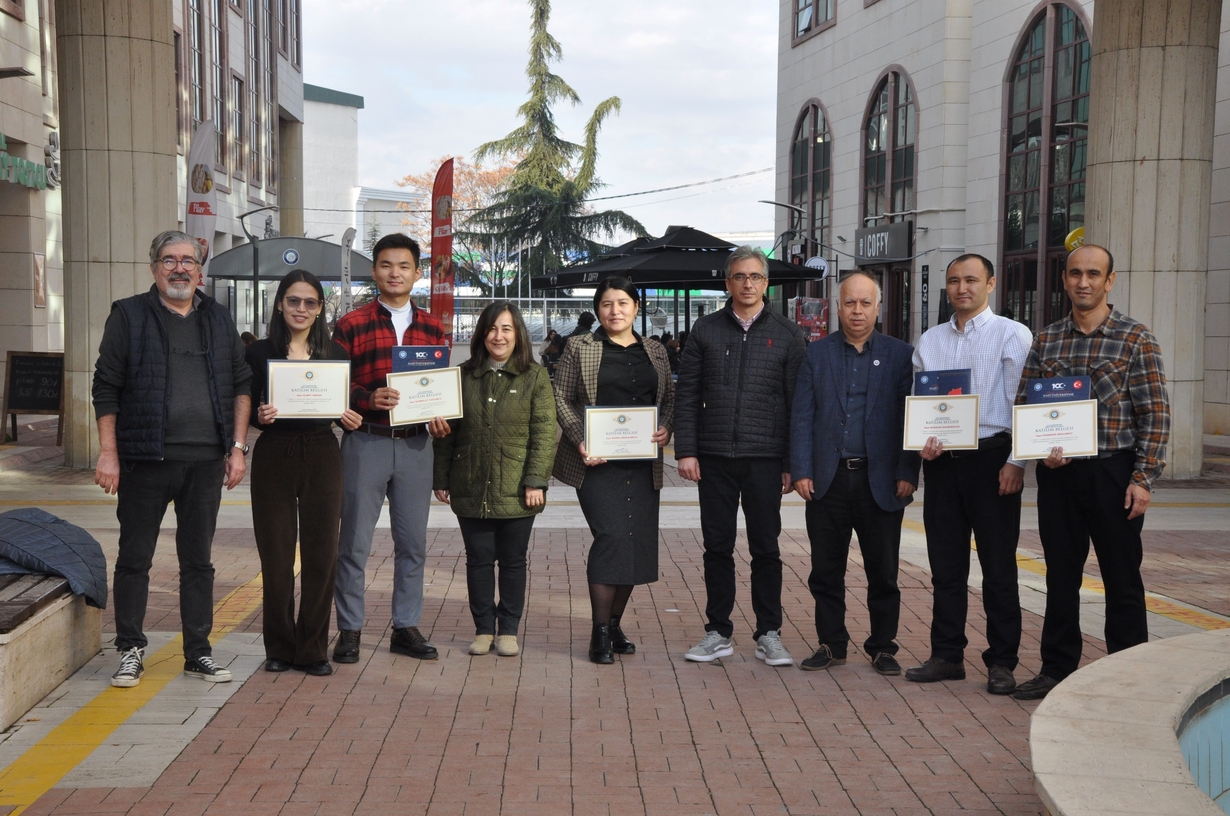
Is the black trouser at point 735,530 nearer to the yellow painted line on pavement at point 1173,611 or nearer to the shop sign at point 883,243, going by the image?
the yellow painted line on pavement at point 1173,611

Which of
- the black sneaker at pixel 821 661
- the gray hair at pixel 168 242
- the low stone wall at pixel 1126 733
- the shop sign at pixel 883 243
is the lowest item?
the black sneaker at pixel 821 661

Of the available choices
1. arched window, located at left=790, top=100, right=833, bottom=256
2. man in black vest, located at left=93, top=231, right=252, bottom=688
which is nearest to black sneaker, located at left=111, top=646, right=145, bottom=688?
man in black vest, located at left=93, top=231, right=252, bottom=688

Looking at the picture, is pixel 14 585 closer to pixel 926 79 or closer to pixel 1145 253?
pixel 1145 253

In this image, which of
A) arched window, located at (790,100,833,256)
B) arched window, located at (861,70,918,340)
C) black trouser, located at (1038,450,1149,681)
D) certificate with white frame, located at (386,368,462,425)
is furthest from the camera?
arched window, located at (790,100,833,256)

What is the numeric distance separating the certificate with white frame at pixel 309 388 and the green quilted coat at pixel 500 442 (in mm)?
740

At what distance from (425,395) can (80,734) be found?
83.2 inches

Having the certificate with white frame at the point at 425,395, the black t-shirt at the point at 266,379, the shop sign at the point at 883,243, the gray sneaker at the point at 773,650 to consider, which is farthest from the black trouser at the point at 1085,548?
the shop sign at the point at 883,243

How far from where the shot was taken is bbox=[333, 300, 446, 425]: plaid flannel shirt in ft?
20.4

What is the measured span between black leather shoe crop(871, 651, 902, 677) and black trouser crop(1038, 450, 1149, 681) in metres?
0.70

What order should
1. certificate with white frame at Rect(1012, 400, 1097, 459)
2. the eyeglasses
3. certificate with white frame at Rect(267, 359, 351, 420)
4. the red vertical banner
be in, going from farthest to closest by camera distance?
the red vertical banner → the eyeglasses → certificate with white frame at Rect(267, 359, 351, 420) → certificate with white frame at Rect(1012, 400, 1097, 459)

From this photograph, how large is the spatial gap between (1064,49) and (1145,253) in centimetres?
1910

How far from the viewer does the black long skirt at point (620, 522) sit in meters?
6.36

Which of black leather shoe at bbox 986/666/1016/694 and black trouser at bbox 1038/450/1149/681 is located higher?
black trouser at bbox 1038/450/1149/681

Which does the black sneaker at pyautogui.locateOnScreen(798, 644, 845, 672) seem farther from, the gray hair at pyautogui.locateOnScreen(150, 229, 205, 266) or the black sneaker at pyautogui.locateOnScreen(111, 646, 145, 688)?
the gray hair at pyautogui.locateOnScreen(150, 229, 205, 266)
